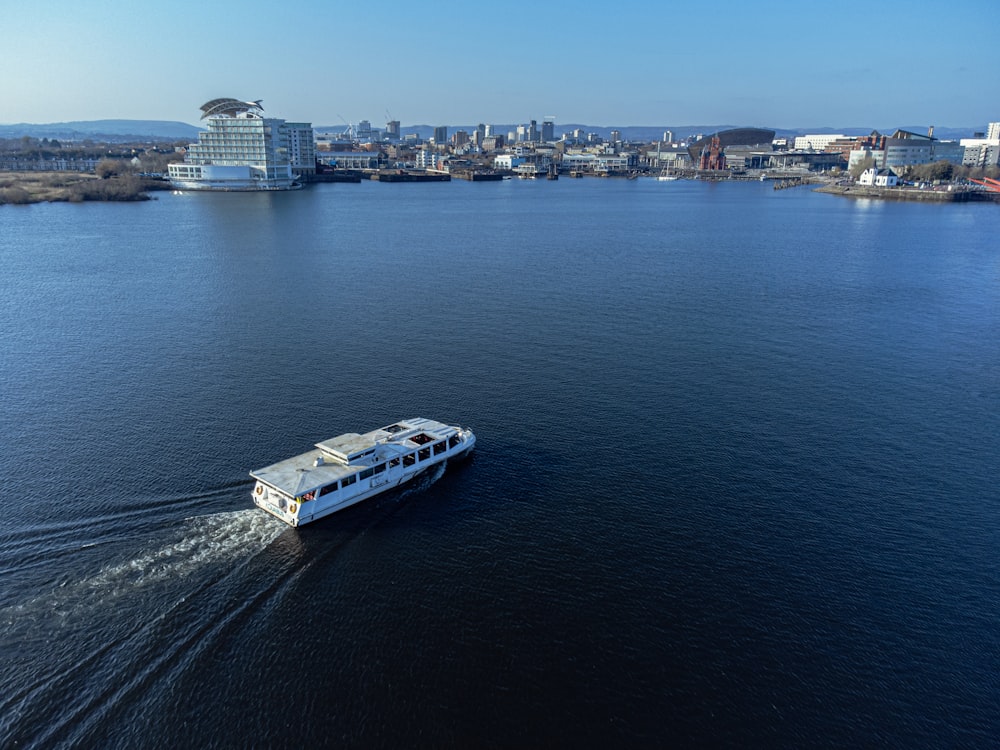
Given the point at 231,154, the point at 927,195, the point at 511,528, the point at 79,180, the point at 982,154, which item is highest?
the point at 982,154

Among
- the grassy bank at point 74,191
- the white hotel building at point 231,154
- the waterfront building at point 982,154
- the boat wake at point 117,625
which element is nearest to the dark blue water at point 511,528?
the boat wake at point 117,625

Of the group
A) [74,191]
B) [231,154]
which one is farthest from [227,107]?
[74,191]

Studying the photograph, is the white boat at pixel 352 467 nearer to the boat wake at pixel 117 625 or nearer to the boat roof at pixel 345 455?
the boat roof at pixel 345 455

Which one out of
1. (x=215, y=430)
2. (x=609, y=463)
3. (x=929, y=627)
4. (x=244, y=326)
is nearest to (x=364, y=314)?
(x=244, y=326)

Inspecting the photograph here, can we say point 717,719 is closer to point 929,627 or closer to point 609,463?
point 929,627

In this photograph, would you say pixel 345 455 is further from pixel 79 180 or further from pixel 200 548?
pixel 79 180

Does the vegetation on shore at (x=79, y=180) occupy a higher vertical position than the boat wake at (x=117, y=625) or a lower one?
higher

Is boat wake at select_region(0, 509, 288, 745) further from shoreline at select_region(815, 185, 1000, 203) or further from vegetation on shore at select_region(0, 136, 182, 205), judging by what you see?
shoreline at select_region(815, 185, 1000, 203)

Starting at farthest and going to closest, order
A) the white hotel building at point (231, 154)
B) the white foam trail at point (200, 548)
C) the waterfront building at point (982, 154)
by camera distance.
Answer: the waterfront building at point (982, 154), the white hotel building at point (231, 154), the white foam trail at point (200, 548)

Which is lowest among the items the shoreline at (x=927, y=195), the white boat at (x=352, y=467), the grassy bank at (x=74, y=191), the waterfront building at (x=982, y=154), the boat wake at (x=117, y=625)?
the boat wake at (x=117, y=625)
